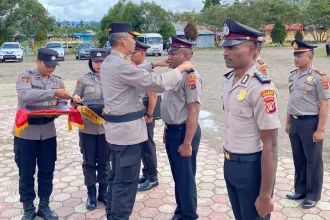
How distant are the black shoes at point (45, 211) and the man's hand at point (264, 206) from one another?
7.54ft

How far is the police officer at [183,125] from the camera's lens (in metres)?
3.26

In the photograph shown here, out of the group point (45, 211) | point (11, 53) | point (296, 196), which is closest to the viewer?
point (45, 211)

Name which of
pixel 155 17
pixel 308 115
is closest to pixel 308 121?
pixel 308 115

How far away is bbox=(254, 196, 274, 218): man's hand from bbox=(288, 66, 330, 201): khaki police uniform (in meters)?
1.67

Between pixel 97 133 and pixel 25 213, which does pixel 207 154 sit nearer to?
pixel 97 133

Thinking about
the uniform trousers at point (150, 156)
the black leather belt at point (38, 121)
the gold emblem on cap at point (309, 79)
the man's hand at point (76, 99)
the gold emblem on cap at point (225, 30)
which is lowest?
the uniform trousers at point (150, 156)

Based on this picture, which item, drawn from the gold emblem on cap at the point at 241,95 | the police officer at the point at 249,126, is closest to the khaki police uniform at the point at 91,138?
the police officer at the point at 249,126

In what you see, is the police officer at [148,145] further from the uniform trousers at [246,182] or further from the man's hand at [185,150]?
the uniform trousers at [246,182]

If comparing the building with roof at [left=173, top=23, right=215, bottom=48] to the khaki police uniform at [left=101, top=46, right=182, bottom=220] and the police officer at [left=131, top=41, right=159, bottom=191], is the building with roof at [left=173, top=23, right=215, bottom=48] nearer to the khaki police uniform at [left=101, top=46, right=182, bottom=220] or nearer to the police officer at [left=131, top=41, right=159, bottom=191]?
the police officer at [left=131, top=41, right=159, bottom=191]

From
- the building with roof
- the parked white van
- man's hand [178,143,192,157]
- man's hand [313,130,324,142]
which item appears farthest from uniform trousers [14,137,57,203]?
the building with roof

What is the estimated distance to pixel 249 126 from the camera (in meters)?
2.32

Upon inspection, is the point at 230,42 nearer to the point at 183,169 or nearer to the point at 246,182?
the point at 246,182

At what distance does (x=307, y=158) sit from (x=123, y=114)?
6.89 feet

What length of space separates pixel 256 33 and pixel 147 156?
250 centimetres
